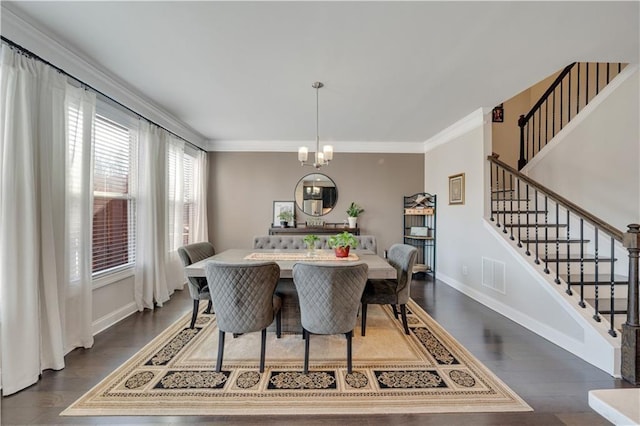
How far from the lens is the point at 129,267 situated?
11.4ft

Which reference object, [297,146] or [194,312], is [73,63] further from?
[297,146]

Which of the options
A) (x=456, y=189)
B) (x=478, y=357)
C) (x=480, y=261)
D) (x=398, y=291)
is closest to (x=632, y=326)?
(x=478, y=357)

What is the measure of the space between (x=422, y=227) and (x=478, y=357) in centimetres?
327

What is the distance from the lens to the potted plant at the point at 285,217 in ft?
18.2

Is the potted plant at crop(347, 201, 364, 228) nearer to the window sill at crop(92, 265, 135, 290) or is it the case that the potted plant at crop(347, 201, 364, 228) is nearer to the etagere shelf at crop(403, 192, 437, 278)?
the etagere shelf at crop(403, 192, 437, 278)

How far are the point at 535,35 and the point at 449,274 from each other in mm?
3652

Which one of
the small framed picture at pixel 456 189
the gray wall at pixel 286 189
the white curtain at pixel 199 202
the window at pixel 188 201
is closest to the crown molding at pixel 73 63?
the window at pixel 188 201

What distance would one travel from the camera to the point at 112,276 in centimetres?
317

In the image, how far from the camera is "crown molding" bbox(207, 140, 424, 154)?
5.70 metres

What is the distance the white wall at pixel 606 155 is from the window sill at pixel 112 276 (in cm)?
558

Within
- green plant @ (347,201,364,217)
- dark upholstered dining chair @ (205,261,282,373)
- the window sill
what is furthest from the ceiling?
green plant @ (347,201,364,217)

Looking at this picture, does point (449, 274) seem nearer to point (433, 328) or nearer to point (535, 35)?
point (433, 328)

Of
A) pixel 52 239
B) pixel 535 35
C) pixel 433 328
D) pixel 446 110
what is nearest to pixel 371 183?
pixel 446 110

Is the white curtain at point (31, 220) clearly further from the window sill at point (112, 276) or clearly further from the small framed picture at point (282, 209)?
the small framed picture at point (282, 209)
